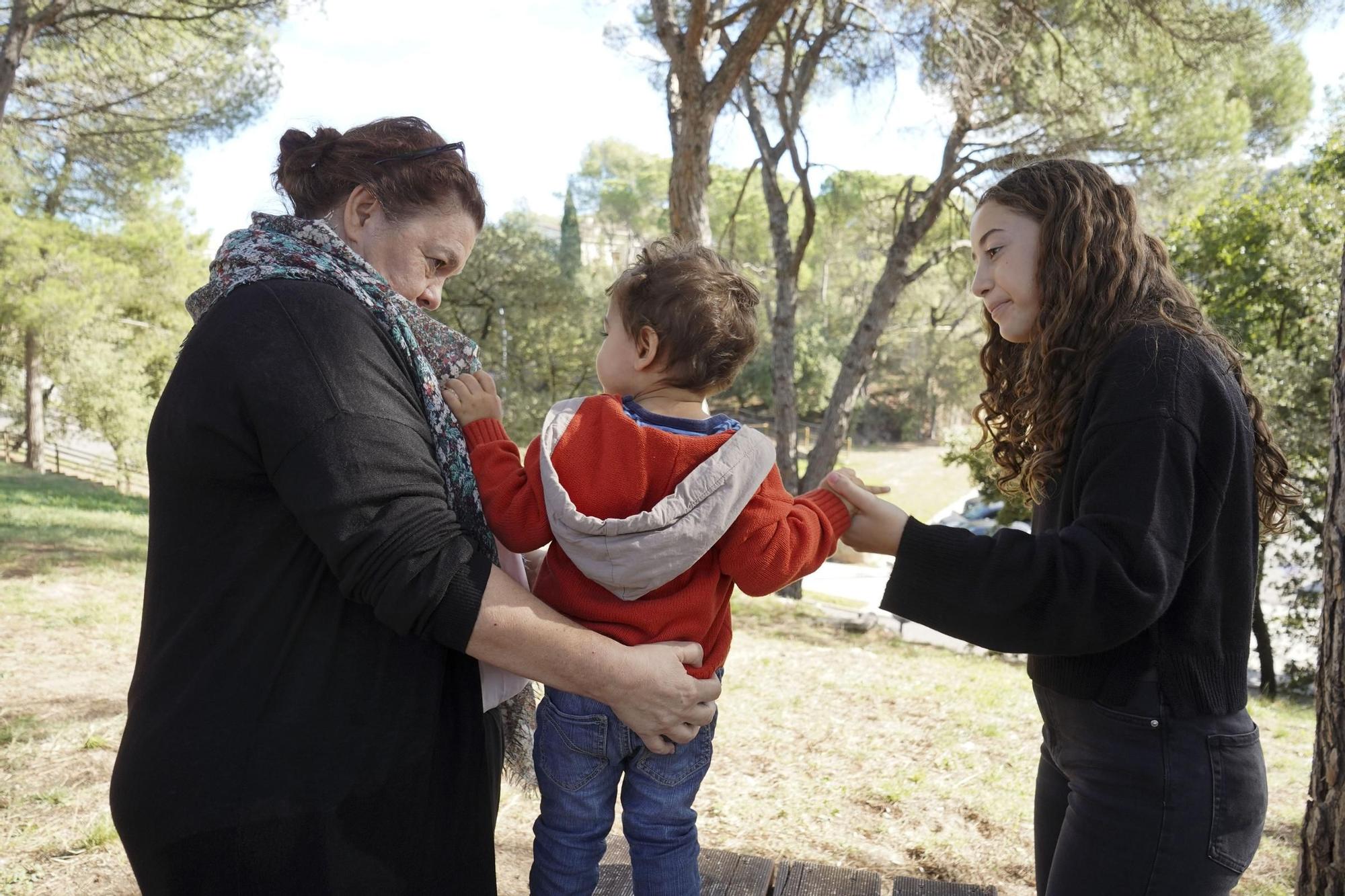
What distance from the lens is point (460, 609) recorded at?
136cm

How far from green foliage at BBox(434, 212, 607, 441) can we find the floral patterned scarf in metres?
13.2

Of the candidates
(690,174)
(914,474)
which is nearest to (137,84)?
(690,174)

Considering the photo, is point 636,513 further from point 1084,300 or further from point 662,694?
point 1084,300

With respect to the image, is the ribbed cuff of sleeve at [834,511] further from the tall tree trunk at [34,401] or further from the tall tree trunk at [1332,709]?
the tall tree trunk at [34,401]

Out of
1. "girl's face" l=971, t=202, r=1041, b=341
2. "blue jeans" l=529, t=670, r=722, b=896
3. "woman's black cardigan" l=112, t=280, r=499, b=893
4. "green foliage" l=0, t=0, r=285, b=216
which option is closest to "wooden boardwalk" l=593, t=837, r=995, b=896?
"blue jeans" l=529, t=670, r=722, b=896

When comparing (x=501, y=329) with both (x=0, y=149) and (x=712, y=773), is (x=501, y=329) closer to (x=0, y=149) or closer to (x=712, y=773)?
(x=0, y=149)

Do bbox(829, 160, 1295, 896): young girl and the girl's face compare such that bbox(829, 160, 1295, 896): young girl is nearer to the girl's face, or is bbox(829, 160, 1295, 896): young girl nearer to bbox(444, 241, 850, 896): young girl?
the girl's face

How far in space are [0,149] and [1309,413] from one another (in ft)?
47.1

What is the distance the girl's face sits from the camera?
5.46 ft

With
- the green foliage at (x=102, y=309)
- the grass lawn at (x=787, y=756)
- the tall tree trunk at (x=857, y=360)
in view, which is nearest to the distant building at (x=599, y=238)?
the green foliage at (x=102, y=309)

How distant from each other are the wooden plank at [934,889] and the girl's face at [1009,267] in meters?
1.33

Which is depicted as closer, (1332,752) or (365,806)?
(365,806)

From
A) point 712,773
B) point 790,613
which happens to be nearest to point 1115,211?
point 712,773

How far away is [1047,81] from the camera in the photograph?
33.6ft
